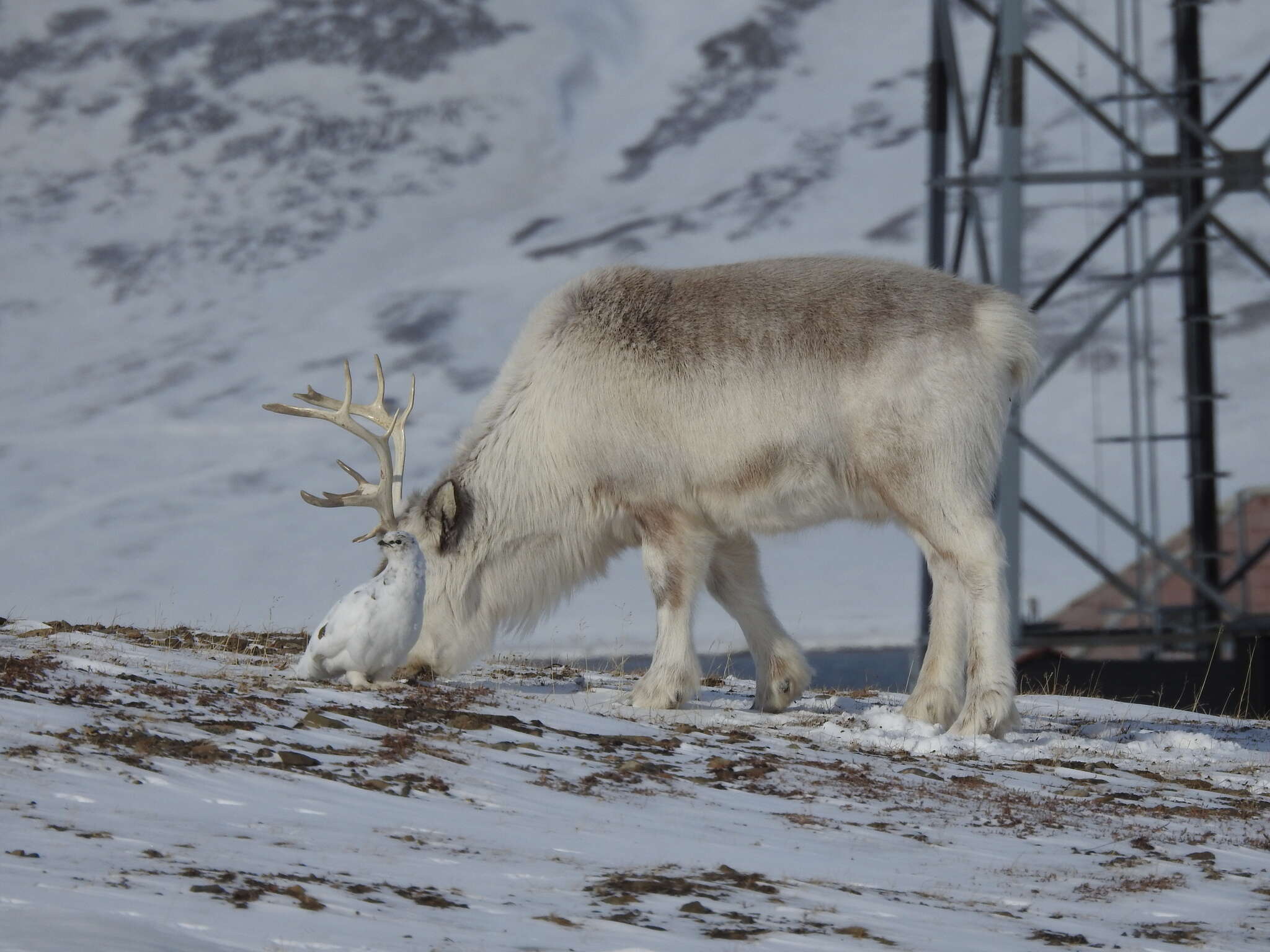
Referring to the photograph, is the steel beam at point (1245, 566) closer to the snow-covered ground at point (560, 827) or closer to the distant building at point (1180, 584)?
the snow-covered ground at point (560, 827)

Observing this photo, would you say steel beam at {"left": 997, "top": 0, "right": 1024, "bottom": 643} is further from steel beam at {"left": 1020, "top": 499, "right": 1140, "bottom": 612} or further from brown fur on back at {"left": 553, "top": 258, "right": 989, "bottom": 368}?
brown fur on back at {"left": 553, "top": 258, "right": 989, "bottom": 368}

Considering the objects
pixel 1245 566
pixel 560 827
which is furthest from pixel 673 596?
pixel 1245 566

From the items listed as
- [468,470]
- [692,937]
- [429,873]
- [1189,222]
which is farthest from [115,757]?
[1189,222]

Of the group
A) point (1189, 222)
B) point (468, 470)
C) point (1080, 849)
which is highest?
point (1189, 222)

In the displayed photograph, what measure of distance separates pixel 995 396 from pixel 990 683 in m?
1.42

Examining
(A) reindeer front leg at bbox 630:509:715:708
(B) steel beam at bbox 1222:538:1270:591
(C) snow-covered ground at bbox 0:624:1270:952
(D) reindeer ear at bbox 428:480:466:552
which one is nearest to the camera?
(C) snow-covered ground at bbox 0:624:1270:952

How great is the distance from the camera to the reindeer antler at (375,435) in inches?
328

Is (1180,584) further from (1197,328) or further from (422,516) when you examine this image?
(422,516)

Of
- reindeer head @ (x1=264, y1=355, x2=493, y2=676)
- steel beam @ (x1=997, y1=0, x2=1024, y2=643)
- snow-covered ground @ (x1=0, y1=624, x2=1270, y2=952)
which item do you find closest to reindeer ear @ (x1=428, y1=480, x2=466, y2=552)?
reindeer head @ (x1=264, y1=355, x2=493, y2=676)

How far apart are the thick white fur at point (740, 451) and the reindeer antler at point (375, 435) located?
403 millimetres

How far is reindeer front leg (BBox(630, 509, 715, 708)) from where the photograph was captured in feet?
26.6

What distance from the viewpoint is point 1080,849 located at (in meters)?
5.47

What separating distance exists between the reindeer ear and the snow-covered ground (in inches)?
46.6

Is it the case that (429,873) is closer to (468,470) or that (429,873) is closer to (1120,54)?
(468,470)
